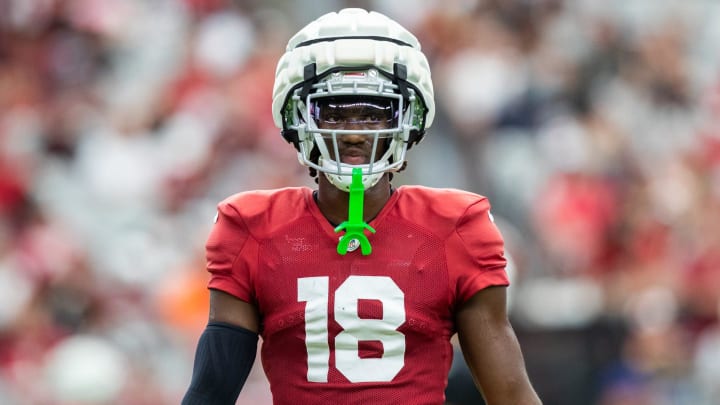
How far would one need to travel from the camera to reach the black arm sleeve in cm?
336

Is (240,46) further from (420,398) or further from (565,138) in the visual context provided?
(420,398)

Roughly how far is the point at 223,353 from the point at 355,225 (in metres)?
0.44

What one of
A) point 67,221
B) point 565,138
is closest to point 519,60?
point 565,138

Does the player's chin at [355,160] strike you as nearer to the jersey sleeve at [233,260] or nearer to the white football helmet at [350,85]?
the white football helmet at [350,85]

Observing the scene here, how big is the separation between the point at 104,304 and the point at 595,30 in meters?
3.87

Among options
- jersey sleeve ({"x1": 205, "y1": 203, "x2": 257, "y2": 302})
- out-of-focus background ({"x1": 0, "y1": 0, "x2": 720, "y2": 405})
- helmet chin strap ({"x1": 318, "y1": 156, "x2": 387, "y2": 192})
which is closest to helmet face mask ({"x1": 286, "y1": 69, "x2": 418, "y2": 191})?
helmet chin strap ({"x1": 318, "y1": 156, "x2": 387, "y2": 192})

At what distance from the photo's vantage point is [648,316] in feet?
25.0

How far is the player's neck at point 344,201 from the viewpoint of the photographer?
11.3ft

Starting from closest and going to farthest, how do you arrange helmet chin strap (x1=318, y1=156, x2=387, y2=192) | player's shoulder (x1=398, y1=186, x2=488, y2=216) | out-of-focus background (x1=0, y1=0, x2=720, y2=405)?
helmet chin strap (x1=318, y1=156, x2=387, y2=192) → player's shoulder (x1=398, y1=186, x2=488, y2=216) → out-of-focus background (x1=0, y1=0, x2=720, y2=405)

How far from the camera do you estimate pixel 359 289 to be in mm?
3330

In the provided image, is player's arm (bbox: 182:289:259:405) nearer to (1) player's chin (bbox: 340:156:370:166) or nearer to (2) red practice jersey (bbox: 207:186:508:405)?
(2) red practice jersey (bbox: 207:186:508:405)

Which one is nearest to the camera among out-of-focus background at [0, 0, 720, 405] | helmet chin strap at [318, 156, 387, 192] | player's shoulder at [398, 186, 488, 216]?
helmet chin strap at [318, 156, 387, 192]

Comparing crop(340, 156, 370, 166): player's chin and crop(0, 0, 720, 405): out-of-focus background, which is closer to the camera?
crop(340, 156, 370, 166): player's chin

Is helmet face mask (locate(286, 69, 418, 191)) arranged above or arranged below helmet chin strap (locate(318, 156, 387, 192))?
above
